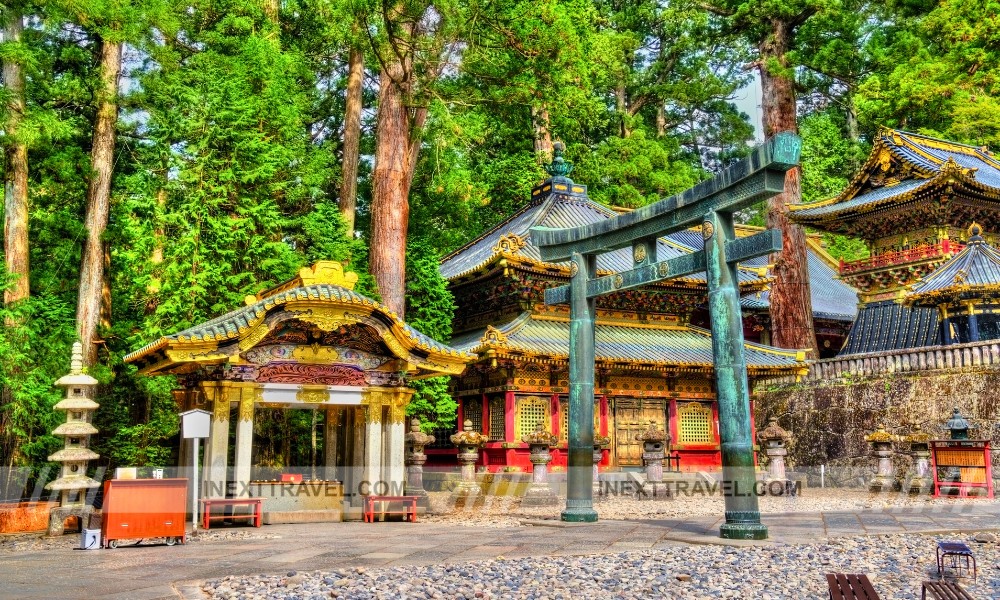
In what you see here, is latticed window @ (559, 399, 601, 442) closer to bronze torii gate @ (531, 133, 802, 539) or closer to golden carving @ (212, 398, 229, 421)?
bronze torii gate @ (531, 133, 802, 539)

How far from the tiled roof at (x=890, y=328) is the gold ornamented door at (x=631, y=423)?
8.93 m

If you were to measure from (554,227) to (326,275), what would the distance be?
426 inches

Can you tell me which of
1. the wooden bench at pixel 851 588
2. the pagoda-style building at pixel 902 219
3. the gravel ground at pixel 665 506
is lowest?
the gravel ground at pixel 665 506

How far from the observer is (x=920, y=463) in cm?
1952

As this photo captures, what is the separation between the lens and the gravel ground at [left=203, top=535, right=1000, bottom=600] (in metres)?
6.96

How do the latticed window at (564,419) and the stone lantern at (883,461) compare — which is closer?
the stone lantern at (883,461)

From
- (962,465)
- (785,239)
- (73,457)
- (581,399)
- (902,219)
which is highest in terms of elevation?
(902,219)

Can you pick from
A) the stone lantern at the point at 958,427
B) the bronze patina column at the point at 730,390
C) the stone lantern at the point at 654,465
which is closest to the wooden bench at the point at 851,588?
the bronze patina column at the point at 730,390

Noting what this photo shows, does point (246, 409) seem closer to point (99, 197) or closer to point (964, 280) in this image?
point (99, 197)

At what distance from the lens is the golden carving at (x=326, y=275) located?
43.9 feet

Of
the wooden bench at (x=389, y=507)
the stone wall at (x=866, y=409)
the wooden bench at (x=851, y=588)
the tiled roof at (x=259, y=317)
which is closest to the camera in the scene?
the wooden bench at (x=851, y=588)

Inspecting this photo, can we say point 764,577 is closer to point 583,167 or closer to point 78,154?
point 78,154

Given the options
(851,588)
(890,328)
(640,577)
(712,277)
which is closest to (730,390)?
(712,277)

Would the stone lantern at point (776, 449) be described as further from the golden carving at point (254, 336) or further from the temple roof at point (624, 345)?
the golden carving at point (254, 336)
